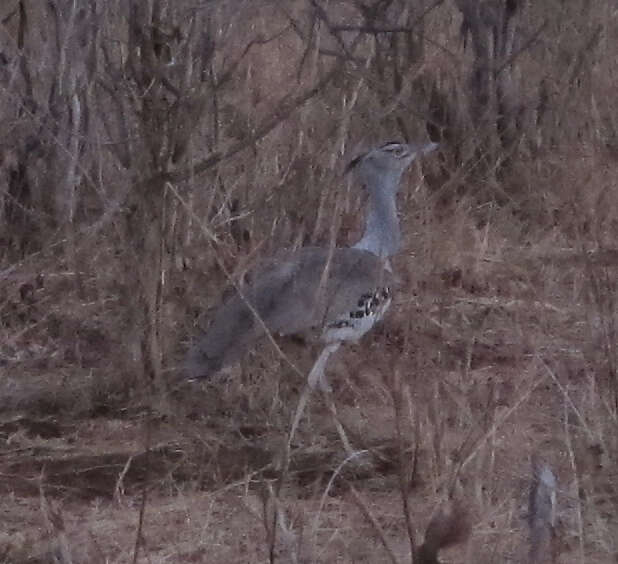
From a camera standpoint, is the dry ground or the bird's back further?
the bird's back

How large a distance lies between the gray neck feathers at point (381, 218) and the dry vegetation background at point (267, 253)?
13 centimetres

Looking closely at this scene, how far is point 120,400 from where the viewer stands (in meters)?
4.12

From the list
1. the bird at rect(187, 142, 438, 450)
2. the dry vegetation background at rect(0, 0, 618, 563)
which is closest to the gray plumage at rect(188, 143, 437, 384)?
the bird at rect(187, 142, 438, 450)

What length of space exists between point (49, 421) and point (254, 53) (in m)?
3.57

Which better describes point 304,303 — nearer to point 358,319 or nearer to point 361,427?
point 358,319

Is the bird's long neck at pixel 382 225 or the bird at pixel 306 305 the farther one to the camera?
the bird's long neck at pixel 382 225

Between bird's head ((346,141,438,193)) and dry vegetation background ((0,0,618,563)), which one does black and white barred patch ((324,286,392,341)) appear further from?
bird's head ((346,141,438,193))

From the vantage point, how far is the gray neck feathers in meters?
4.48

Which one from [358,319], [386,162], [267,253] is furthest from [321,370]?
[386,162]

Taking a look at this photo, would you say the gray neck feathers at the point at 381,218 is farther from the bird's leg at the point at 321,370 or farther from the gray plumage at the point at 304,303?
the bird's leg at the point at 321,370

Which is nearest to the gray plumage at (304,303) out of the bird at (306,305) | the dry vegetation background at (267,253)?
the bird at (306,305)

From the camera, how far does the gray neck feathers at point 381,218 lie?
177 inches

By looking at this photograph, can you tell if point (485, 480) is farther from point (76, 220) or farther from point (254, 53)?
point (254, 53)

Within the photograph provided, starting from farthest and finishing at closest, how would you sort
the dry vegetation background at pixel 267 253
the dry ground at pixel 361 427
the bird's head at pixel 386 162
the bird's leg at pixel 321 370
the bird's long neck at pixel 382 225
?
the bird's head at pixel 386 162 < the bird's long neck at pixel 382 225 < the bird's leg at pixel 321 370 < the dry vegetation background at pixel 267 253 < the dry ground at pixel 361 427
